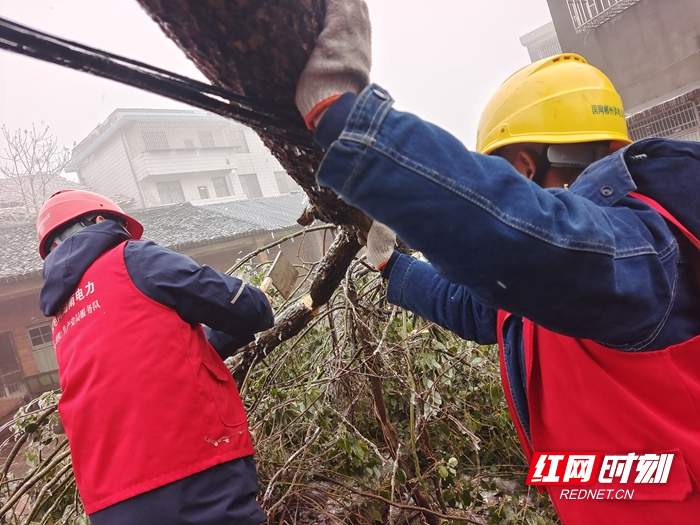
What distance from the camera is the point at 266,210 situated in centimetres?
1725

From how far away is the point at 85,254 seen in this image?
5.57ft

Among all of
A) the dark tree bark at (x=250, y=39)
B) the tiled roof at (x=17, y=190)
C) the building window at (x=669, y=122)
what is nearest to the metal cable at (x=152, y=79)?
the dark tree bark at (x=250, y=39)

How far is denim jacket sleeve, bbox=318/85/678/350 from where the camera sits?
0.60 m

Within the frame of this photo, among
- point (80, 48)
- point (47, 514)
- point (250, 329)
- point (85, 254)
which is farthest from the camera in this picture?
point (47, 514)

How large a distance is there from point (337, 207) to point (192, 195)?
23305 millimetres

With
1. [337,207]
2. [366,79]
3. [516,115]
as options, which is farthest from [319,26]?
[516,115]

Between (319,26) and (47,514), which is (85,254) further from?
(47,514)

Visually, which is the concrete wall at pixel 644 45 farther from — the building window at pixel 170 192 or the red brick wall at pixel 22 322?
the building window at pixel 170 192

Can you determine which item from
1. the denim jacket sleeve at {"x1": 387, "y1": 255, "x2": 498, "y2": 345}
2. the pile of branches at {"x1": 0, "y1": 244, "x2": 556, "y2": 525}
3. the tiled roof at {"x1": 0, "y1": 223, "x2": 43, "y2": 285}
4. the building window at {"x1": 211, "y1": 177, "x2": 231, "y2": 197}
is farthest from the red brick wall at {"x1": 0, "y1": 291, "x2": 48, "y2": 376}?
→ the building window at {"x1": 211, "y1": 177, "x2": 231, "y2": 197}

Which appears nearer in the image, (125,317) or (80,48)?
(80,48)

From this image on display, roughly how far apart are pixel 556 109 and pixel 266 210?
654 inches

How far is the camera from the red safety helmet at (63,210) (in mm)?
1898

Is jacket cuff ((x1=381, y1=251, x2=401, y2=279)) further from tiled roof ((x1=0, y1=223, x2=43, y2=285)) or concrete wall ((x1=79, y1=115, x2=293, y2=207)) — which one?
concrete wall ((x1=79, y1=115, x2=293, y2=207))

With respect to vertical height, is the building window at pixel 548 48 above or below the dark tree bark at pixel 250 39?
above
